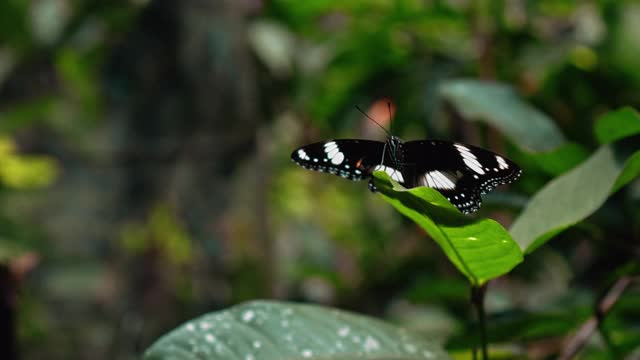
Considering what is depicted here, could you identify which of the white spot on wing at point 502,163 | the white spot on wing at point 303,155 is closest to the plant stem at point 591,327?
the white spot on wing at point 502,163

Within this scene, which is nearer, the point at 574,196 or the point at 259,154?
the point at 574,196

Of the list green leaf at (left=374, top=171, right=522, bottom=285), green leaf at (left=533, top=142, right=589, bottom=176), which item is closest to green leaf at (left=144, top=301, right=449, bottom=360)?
green leaf at (left=374, top=171, right=522, bottom=285)

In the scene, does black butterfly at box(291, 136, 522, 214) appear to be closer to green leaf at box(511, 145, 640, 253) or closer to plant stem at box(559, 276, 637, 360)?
green leaf at box(511, 145, 640, 253)

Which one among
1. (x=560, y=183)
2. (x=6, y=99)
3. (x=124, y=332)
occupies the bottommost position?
(x=124, y=332)

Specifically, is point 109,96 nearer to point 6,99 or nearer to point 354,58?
point 6,99

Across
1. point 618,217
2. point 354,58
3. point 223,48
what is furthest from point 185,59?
point 618,217

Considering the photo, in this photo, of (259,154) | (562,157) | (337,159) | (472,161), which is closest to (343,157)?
(337,159)

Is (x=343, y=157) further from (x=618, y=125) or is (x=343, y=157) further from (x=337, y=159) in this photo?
(x=618, y=125)
